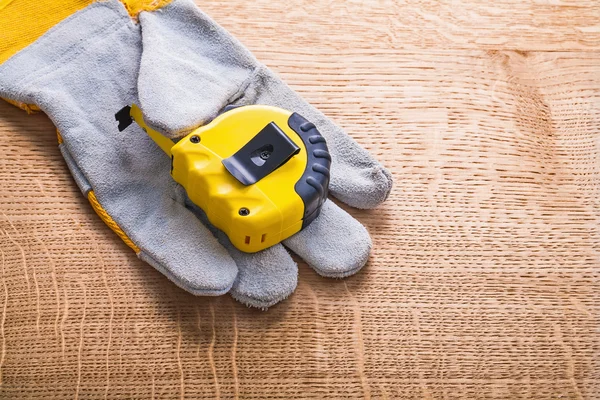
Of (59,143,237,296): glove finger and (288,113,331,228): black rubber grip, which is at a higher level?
(288,113,331,228): black rubber grip

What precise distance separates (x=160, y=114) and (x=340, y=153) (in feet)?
0.75

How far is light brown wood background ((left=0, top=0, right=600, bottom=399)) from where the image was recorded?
741 mm

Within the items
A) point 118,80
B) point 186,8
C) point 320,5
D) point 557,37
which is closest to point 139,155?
point 118,80

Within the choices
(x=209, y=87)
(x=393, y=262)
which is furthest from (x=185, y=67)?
(x=393, y=262)

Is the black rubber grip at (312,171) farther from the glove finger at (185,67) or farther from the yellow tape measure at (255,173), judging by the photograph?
the glove finger at (185,67)

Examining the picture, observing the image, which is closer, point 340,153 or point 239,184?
point 239,184

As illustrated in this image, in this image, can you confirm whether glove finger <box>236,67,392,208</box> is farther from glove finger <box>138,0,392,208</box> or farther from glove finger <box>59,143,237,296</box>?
glove finger <box>59,143,237,296</box>

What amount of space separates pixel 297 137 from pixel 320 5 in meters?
0.33

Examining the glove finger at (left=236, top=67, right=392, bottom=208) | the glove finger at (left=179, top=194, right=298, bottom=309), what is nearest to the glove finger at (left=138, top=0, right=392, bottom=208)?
the glove finger at (left=236, top=67, right=392, bottom=208)

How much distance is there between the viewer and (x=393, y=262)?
31.9 inches

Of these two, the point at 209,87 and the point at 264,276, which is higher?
the point at 209,87

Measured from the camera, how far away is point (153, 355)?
29.1 inches

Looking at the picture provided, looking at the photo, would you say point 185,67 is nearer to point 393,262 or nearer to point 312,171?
point 312,171

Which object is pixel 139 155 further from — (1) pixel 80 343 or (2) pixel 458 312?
(2) pixel 458 312
